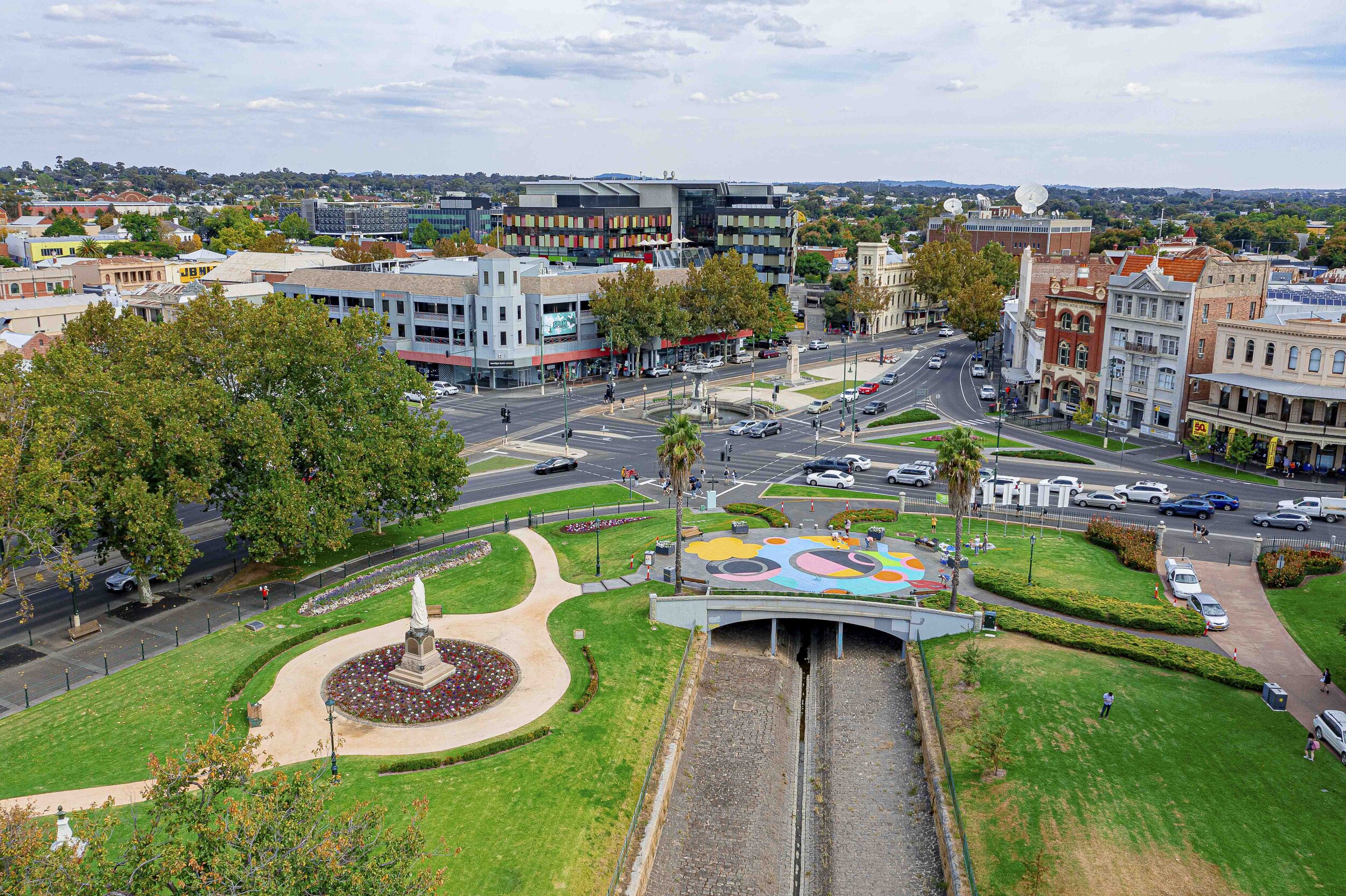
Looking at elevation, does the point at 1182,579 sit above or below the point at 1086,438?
below

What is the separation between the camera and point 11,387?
53.5m

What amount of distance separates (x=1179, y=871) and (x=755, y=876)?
1623 centimetres

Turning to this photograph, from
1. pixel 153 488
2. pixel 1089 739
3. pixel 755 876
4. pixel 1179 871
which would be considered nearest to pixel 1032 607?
pixel 1089 739

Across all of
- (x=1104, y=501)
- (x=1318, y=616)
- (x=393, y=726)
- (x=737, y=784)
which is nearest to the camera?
(x=393, y=726)

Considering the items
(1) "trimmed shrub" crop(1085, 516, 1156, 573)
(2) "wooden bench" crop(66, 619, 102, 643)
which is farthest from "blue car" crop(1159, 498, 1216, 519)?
(2) "wooden bench" crop(66, 619, 102, 643)

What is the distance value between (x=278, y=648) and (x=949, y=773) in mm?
35785

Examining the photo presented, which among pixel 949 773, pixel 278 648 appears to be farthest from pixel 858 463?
pixel 278 648

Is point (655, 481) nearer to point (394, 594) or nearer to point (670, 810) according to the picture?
point (394, 594)

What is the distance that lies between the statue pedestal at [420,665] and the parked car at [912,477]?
157ft

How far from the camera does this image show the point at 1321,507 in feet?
239

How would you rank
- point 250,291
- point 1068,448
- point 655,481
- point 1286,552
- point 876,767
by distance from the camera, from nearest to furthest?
1. point 876,767
2. point 1286,552
3. point 655,481
4. point 1068,448
5. point 250,291

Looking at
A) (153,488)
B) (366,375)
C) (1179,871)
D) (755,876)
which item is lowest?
(755,876)

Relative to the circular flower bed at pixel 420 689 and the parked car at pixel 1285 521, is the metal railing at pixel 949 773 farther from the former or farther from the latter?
the parked car at pixel 1285 521

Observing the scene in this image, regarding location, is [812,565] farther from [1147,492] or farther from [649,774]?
[1147,492]
